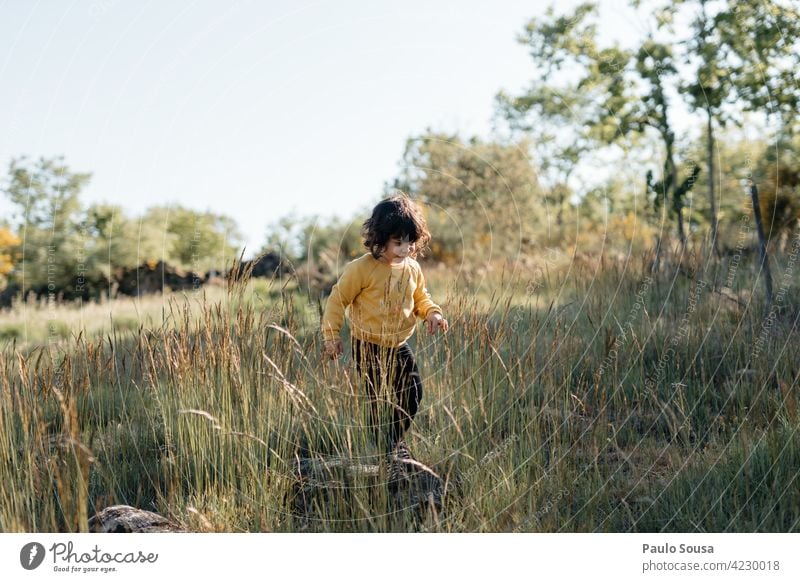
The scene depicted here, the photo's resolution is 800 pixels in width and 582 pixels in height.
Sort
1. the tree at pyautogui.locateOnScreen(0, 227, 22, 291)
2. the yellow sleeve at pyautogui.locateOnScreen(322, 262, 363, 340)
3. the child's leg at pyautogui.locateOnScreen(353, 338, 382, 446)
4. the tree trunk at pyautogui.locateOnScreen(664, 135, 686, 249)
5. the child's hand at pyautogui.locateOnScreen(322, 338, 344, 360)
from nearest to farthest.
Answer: the child's leg at pyautogui.locateOnScreen(353, 338, 382, 446) < the child's hand at pyautogui.locateOnScreen(322, 338, 344, 360) < the yellow sleeve at pyautogui.locateOnScreen(322, 262, 363, 340) < the tree trunk at pyautogui.locateOnScreen(664, 135, 686, 249) < the tree at pyautogui.locateOnScreen(0, 227, 22, 291)

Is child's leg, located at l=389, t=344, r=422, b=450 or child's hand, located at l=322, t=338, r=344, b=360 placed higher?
child's hand, located at l=322, t=338, r=344, b=360

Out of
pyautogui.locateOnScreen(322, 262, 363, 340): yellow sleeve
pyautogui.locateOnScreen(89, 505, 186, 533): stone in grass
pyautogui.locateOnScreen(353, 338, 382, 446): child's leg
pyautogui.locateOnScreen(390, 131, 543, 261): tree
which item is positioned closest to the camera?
pyautogui.locateOnScreen(89, 505, 186, 533): stone in grass

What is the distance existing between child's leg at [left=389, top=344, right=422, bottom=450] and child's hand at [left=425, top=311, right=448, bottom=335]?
0.16 metres

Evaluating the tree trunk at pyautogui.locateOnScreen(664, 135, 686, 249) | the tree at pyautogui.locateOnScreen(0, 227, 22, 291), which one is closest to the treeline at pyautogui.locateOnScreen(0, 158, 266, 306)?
the tree at pyautogui.locateOnScreen(0, 227, 22, 291)

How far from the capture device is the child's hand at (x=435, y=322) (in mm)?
3131

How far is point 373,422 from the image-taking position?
3.02 metres

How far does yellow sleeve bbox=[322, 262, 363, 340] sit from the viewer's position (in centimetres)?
318

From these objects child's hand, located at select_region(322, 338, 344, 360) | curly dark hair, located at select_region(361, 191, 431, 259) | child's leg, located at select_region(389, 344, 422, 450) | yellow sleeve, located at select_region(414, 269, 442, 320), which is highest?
curly dark hair, located at select_region(361, 191, 431, 259)

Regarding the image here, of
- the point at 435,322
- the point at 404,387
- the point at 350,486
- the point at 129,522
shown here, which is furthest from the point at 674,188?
the point at 129,522

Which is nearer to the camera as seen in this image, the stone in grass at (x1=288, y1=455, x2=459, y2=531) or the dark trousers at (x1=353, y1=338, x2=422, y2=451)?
the stone in grass at (x1=288, y1=455, x2=459, y2=531)

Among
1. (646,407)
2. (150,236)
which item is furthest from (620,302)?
(150,236)

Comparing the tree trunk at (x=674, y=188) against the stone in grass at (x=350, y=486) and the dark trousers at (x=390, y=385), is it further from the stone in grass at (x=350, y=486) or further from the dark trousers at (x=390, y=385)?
the stone in grass at (x=350, y=486)

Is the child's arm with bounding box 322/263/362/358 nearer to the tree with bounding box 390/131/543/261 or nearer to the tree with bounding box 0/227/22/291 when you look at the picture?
the tree with bounding box 0/227/22/291

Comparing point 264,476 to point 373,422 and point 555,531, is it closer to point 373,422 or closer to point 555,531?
point 373,422
